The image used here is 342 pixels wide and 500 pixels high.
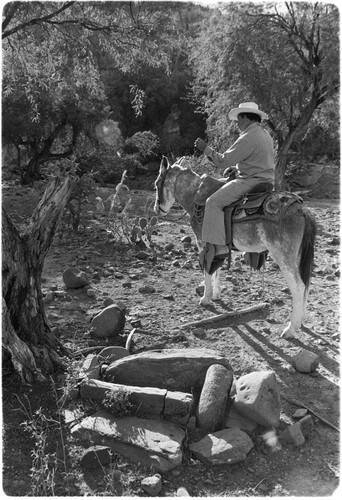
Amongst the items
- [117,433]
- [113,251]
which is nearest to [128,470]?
[117,433]

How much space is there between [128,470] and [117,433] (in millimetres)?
332

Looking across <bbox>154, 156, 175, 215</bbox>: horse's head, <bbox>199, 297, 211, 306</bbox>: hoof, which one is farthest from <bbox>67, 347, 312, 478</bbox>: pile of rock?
<bbox>154, 156, 175, 215</bbox>: horse's head

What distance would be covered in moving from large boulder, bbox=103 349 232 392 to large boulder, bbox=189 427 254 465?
642 millimetres

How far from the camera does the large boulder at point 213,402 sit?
4016mm

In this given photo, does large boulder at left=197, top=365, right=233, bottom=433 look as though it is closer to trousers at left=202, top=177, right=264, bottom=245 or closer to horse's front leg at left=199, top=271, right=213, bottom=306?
trousers at left=202, top=177, right=264, bottom=245

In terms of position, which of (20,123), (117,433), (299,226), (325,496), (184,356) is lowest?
(325,496)

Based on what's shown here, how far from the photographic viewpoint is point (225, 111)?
1764cm

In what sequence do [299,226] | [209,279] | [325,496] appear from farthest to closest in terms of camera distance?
[209,279] < [299,226] < [325,496]

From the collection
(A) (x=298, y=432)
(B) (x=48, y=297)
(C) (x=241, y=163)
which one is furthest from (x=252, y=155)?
(B) (x=48, y=297)

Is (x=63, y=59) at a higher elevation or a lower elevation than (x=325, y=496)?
higher

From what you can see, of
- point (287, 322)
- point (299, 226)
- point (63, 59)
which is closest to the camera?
point (299, 226)

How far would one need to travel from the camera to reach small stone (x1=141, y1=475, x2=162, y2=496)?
11.1 ft

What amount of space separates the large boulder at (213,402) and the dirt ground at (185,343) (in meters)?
0.34

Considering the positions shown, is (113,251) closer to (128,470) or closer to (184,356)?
(184,356)
